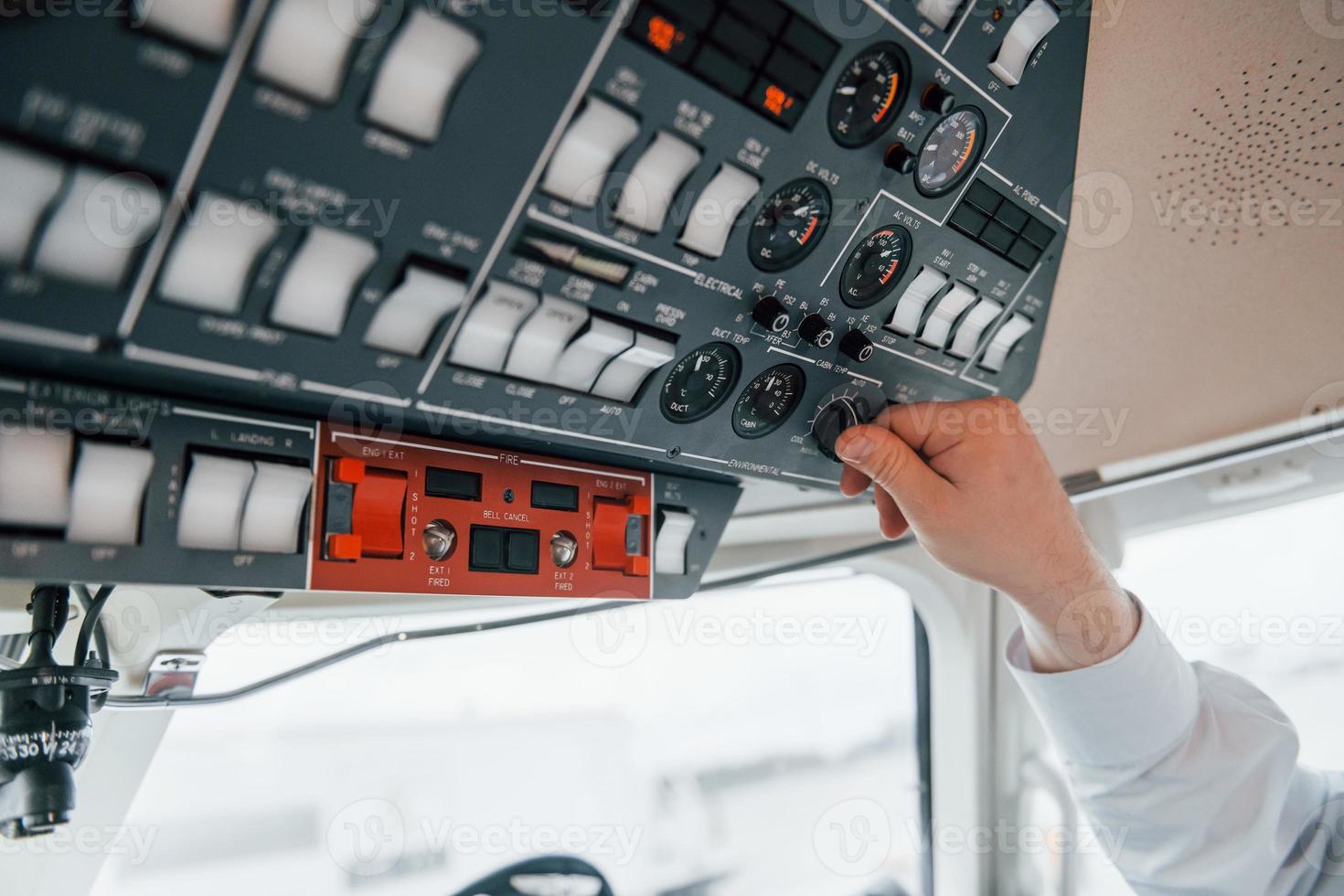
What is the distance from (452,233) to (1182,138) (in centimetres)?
103

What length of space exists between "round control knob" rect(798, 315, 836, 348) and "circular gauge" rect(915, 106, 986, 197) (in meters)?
0.19

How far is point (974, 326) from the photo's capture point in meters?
1.20

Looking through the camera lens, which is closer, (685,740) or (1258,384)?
(1258,384)

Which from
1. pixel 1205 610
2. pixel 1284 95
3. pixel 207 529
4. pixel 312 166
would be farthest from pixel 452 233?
pixel 1205 610

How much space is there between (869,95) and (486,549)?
67 centimetres

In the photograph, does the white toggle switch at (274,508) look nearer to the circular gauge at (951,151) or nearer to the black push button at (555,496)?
the black push button at (555,496)

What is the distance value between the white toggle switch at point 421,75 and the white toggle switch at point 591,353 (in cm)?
27

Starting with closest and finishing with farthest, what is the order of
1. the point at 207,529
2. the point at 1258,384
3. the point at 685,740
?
the point at 207,529, the point at 1258,384, the point at 685,740

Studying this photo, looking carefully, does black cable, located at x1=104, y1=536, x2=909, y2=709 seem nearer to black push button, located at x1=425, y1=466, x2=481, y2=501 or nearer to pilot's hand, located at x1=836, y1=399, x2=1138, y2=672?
black push button, located at x1=425, y1=466, x2=481, y2=501

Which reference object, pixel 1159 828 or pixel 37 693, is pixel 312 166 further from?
pixel 1159 828

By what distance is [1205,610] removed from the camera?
7.02 feet

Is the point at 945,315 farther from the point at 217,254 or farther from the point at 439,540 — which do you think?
the point at 217,254

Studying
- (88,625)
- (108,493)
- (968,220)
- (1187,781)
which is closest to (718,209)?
(968,220)

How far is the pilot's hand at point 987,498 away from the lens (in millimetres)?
1102
